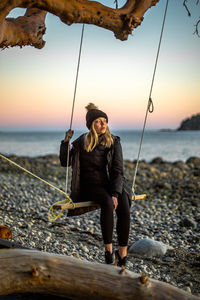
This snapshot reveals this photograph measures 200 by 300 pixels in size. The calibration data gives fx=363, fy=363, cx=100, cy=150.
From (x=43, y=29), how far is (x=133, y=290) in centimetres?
419

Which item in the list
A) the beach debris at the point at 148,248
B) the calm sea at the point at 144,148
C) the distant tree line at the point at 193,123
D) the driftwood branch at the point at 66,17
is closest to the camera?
the driftwood branch at the point at 66,17

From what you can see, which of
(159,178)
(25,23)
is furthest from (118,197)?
(159,178)

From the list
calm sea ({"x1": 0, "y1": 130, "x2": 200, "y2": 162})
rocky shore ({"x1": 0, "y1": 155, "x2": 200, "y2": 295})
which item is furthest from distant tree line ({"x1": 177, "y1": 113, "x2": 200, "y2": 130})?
rocky shore ({"x1": 0, "y1": 155, "x2": 200, "y2": 295})

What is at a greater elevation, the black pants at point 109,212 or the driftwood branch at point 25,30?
the driftwood branch at point 25,30

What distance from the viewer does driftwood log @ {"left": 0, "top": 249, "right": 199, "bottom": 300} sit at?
3.44 meters

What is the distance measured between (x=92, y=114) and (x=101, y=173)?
0.83 m

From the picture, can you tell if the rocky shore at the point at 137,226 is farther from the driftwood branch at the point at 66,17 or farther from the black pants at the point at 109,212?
the driftwood branch at the point at 66,17

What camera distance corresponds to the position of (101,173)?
16.2 feet

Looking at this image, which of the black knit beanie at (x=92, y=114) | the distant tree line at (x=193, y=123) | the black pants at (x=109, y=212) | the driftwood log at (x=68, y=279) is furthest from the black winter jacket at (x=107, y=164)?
the distant tree line at (x=193, y=123)

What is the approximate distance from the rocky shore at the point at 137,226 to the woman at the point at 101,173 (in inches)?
43.7

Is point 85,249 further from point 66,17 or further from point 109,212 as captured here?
point 66,17

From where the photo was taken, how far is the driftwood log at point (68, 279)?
344 cm

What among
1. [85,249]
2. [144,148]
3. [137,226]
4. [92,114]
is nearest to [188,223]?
[137,226]

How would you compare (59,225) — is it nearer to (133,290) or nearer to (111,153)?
(111,153)
